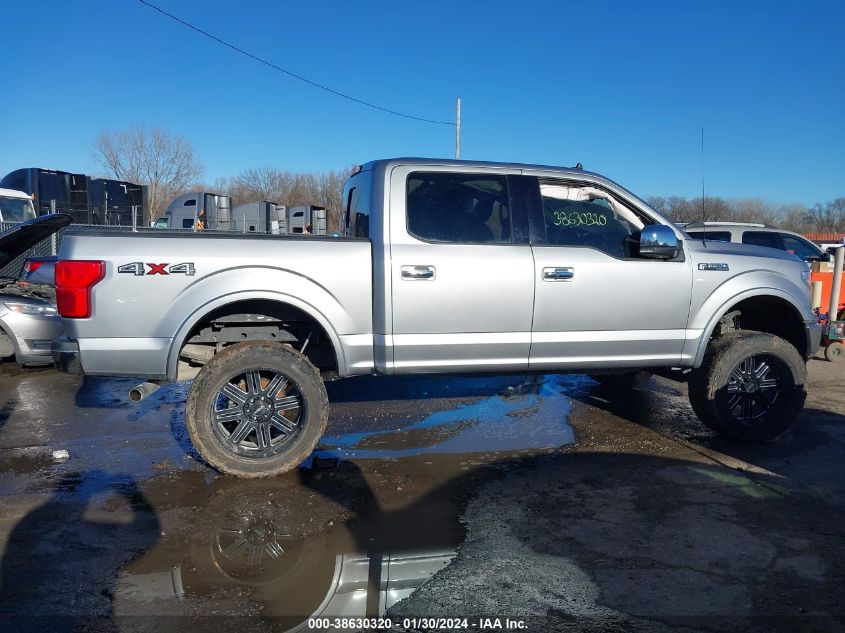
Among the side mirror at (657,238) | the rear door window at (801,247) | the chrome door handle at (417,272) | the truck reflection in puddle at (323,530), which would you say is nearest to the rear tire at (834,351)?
the rear door window at (801,247)

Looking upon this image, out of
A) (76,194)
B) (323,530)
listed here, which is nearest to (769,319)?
(323,530)

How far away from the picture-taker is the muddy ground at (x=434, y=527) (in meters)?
3.01

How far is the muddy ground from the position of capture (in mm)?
3006

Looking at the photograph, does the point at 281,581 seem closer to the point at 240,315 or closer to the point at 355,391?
the point at 240,315

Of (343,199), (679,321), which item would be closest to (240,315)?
(343,199)

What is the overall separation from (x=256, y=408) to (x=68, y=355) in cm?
125

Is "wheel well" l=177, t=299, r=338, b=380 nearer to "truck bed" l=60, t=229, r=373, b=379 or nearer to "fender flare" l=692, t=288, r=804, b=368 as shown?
"truck bed" l=60, t=229, r=373, b=379

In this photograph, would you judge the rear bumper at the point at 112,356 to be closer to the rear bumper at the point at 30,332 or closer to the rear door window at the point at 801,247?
the rear bumper at the point at 30,332

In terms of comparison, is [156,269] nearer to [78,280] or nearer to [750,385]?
[78,280]

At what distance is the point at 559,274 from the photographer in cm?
485

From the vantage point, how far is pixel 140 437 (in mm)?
5613

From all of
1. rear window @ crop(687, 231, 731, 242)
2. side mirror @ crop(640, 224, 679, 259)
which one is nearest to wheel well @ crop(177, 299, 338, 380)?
side mirror @ crop(640, 224, 679, 259)

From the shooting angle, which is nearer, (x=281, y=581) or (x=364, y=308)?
(x=281, y=581)

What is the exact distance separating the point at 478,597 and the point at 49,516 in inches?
105
